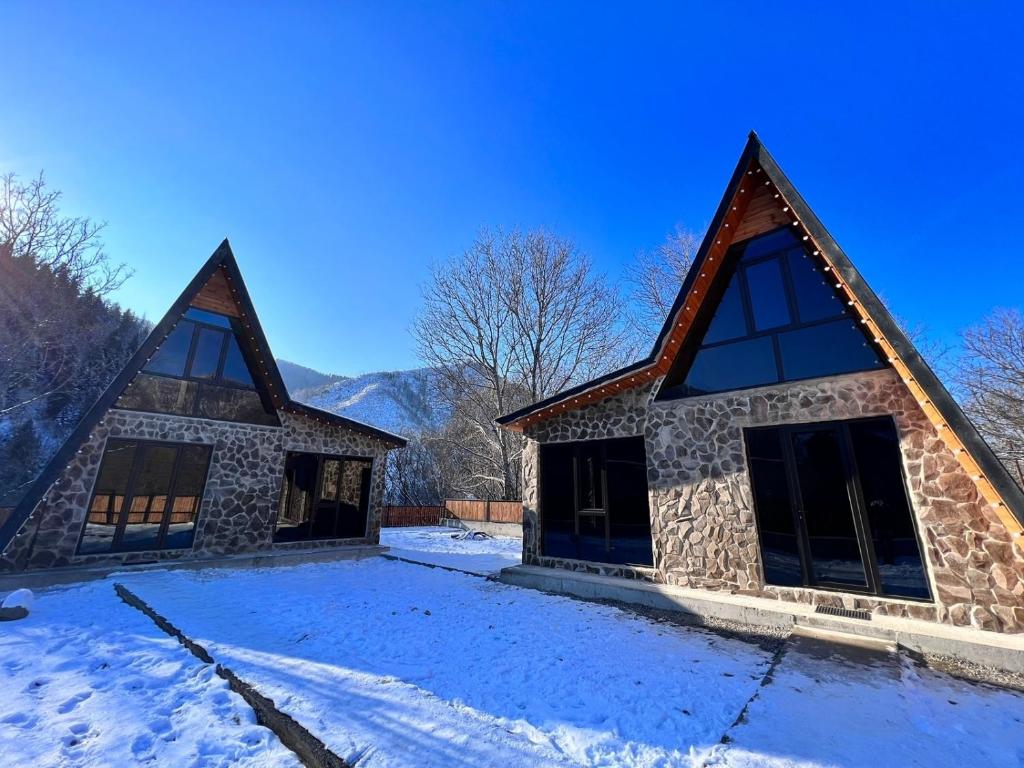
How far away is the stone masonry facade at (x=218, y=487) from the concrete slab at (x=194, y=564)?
10.6 inches

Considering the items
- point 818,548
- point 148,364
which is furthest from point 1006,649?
point 148,364

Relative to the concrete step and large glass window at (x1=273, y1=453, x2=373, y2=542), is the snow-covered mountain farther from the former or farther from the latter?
the concrete step

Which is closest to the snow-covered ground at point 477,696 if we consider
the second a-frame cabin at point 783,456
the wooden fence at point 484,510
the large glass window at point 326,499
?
the second a-frame cabin at point 783,456

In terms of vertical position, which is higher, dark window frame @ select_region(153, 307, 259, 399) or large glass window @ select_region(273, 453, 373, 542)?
dark window frame @ select_region(153, 307, 259, 399)

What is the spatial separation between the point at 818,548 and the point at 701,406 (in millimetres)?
2415

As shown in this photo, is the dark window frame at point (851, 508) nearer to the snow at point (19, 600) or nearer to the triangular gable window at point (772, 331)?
the triangular gable window at point (772, 331)

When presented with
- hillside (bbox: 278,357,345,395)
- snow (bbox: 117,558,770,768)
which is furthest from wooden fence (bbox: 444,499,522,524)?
hillside (bbox: 278,357,345,395)

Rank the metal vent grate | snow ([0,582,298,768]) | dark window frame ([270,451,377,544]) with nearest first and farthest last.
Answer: snow ([0,582,298,768]) → the metal vent grate → dark window frame ([270,451,377,544])

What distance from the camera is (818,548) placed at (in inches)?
225

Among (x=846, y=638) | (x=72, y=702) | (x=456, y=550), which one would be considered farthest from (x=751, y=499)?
(x=456, y=550)

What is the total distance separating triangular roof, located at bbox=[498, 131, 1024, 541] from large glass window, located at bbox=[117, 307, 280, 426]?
20.9 ft

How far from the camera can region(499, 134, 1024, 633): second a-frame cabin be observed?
15.8 ft

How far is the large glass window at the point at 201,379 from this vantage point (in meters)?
8.94

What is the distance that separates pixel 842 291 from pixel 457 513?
19027 mm
